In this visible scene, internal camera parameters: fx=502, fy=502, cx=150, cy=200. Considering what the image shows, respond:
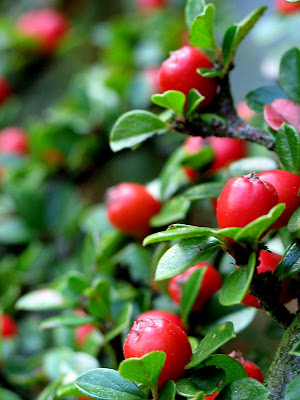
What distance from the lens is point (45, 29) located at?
6.07 feet

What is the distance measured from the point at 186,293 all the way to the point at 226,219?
0.71 ft

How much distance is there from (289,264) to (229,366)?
11 cm

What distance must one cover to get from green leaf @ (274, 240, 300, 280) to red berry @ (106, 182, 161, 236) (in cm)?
39

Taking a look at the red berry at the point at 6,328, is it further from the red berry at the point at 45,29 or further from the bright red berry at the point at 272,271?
the red berry at the point at 45,29

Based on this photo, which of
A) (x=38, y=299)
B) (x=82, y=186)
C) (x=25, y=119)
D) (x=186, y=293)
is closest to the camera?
(x=186, y=293)

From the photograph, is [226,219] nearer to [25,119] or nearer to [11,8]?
[25,119]

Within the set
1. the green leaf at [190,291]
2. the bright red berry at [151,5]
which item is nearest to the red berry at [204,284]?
the green leaf at [190,291]

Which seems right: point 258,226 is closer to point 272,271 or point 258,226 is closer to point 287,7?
point 272,271

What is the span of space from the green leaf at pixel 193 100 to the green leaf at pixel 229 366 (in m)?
0.27

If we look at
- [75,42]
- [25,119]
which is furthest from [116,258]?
[75,42]

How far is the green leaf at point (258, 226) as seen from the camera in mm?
411

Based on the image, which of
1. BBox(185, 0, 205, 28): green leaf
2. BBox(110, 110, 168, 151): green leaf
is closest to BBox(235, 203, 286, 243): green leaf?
BBox(110, 110, 168, 151): green leaf

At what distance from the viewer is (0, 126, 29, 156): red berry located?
4.81 ft

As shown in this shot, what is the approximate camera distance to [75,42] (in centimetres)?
184
